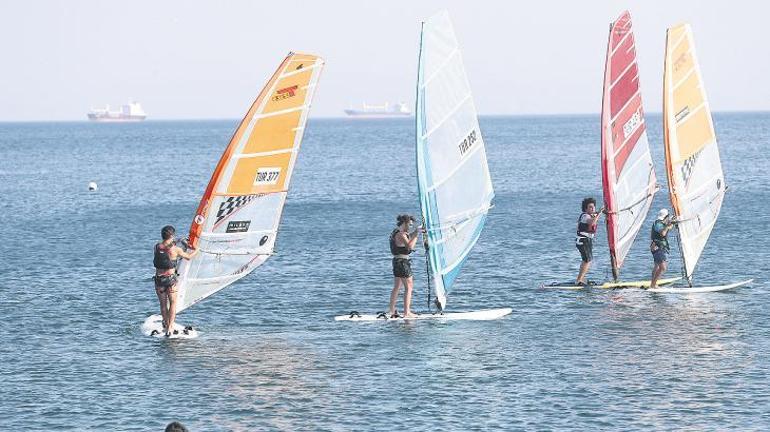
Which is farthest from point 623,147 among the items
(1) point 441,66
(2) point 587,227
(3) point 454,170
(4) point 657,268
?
(1) point 441,66

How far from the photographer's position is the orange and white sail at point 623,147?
3709 cm

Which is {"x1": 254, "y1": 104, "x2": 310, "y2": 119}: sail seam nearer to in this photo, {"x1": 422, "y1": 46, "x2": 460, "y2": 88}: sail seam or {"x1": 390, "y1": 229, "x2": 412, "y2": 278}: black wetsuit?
{"x1": 422, "y1": 46, "x2": 460, "y2": 88}: sail seam

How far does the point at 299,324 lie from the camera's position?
33.8 metres

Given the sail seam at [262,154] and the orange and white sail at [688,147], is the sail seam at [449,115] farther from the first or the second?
the orange and white sail at [688,147]

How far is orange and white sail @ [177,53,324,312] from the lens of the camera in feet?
101

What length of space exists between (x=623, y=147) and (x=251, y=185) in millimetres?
11647

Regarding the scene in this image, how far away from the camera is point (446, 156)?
106 feet

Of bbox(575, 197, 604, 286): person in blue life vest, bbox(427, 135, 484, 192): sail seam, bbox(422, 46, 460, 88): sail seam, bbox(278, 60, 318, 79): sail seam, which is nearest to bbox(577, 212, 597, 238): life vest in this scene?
bbox(575, 197, 604, 286): person in blue life vest

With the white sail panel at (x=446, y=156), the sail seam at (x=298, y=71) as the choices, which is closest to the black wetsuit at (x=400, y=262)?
the white sail panel at (x=446, y=156)

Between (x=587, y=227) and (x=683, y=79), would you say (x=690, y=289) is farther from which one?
(x=683, y=79)

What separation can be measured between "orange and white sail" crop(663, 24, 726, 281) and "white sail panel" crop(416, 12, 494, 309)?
634 centimetres

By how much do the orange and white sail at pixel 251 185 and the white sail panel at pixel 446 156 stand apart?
8.57 feet

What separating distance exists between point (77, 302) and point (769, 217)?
36.2 metres

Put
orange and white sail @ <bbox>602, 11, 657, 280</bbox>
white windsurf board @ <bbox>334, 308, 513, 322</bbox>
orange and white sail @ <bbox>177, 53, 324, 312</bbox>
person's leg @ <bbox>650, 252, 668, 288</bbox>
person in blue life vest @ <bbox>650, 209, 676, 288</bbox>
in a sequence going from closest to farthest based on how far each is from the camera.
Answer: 1. orange and white sail @ <bbox>177, 53, 324, 312</bbox>
2. white windsurf board @ <bbox>334, 308, 513, 322</bbox>
3. person in blue life vest @ <bbox>650, 209, 676, 288</bbox>
4. person's leg @ <bbox>650, 252, 668, 288</bbox>
5. orange and white sail @ <bbox>602, 11, 657, 280</bbox>
